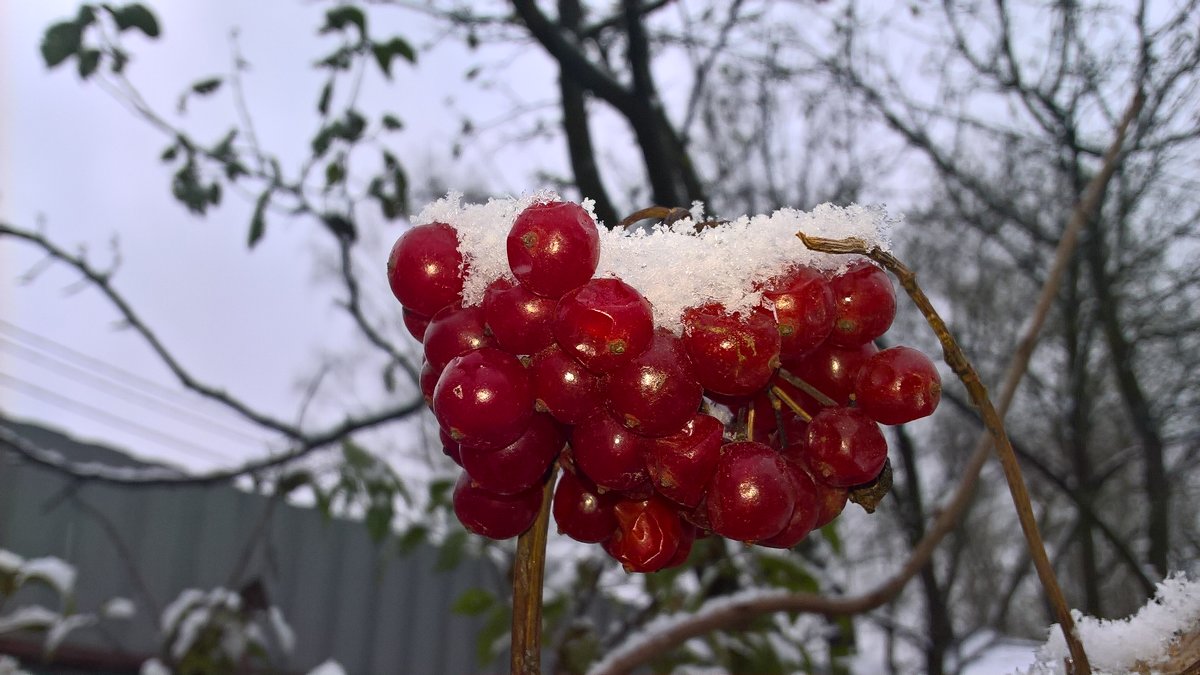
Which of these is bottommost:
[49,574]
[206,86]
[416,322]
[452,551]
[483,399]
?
[483,399]

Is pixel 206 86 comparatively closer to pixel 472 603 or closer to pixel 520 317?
pixel 472 603

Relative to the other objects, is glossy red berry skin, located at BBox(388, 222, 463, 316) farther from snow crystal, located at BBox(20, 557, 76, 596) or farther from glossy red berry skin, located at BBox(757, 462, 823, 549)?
snow crystal, located at BBox(20, 557, 76, 596)

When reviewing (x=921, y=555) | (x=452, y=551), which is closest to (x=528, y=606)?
(x=921, y=555)

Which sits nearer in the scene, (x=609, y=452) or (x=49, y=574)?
(x=609, y=452)

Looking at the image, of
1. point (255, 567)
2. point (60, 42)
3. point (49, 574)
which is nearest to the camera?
Result: point (49, 574)

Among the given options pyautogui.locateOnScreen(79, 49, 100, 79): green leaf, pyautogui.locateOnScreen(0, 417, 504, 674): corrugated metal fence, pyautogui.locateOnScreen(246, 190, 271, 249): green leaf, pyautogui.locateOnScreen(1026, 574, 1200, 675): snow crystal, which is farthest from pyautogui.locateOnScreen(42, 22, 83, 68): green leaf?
pyautogui.locateOnScreen(1026, 574, 1200, 675): snow crystal

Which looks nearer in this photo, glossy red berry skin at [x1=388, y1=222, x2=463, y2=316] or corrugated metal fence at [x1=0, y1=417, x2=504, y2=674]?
glossy red berry skin at [x1=388, y1=222, x2=463, y2=316]

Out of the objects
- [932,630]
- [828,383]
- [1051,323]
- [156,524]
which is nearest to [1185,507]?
[1051,323]
